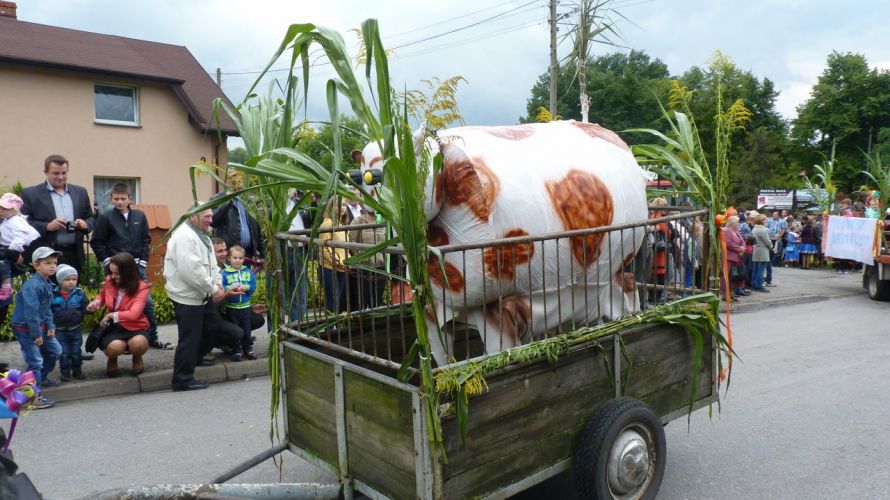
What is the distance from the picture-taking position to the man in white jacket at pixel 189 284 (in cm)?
562

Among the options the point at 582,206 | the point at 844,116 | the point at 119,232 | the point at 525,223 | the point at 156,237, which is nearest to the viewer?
the point at 525,223

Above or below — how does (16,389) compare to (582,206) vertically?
below

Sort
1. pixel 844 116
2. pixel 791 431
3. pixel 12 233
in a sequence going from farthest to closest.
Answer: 1. pixel 844 116
2. pixel 12 233
3. pixel 791 431

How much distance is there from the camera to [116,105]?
17.5 metres

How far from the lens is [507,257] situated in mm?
3178

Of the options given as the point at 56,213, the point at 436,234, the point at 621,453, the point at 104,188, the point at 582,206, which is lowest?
the point at 621,453

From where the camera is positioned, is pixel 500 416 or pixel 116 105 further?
pixel 116 105

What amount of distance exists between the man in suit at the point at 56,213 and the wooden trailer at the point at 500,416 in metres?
4.61

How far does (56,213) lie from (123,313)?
76.5 inches

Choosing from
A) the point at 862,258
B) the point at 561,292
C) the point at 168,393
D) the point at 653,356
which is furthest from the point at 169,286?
the point at 862,258

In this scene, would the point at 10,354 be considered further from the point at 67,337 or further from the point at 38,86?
the point at 38,86

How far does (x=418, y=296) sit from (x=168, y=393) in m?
4.23

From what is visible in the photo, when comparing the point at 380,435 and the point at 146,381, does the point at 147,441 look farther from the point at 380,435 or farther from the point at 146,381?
the point at 380,435

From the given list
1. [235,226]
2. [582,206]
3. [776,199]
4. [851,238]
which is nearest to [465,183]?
[582,206]
